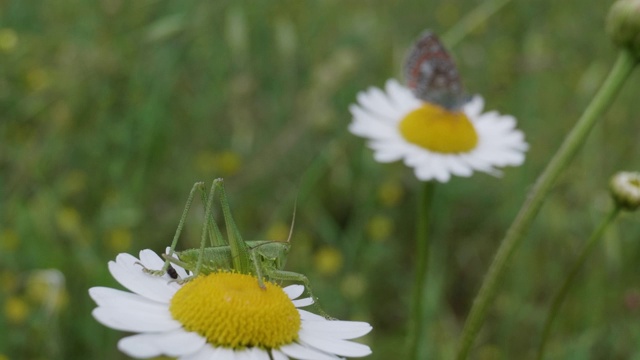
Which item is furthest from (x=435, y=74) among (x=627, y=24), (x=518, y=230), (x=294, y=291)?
(x=294, y=291)

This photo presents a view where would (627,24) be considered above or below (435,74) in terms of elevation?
below

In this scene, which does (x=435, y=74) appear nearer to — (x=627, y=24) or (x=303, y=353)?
(x=627, y=24)

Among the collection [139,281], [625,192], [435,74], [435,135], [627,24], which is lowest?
[139,281]

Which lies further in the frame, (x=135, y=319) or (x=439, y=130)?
(x=439, y=130)

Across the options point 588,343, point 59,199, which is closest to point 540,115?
point 588,343

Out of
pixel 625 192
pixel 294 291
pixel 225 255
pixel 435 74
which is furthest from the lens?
pixel 435 74

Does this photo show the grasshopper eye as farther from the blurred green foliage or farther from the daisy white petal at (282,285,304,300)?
the blurred green foliage

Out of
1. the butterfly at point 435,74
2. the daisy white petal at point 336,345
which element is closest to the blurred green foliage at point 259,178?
the butterfly at point 435,74

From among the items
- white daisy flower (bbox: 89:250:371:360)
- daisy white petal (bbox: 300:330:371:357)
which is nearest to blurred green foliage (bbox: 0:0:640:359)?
white daisy flower (bbox: 89:250:371:360)
